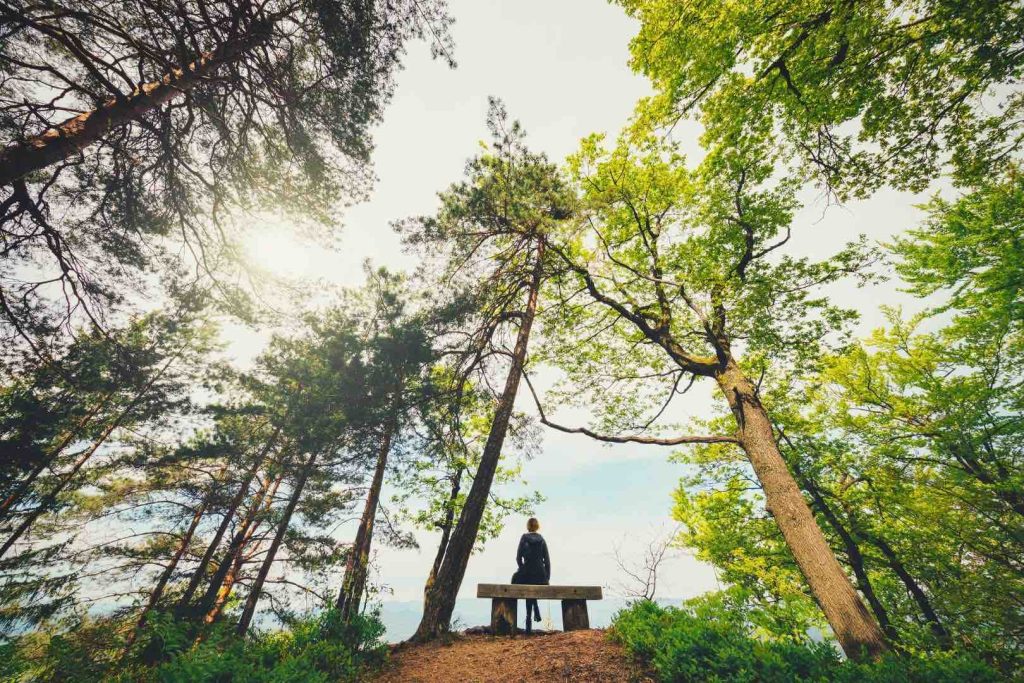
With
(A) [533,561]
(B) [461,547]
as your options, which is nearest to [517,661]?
(B) [461,547]

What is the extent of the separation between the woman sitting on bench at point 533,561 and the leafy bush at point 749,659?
2.14 metres

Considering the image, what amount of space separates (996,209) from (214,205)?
14.1m

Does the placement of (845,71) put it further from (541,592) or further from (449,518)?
(449,518)

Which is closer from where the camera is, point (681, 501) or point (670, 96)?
point (670, 96)

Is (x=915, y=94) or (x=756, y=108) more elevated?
(x=756, y=108)

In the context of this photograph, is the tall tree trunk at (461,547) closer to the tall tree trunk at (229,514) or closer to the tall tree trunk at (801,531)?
the tall tree trunk at (801,531)

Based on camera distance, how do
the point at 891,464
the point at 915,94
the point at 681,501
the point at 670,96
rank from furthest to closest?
the point at 681,501, the point at 891,464, the point at 670,96, the point at 915,94

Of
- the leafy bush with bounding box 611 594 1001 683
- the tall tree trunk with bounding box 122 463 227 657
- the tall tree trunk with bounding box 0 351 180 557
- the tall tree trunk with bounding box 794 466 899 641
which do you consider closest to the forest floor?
the leafy bush with bounding box 611 594 1001 683

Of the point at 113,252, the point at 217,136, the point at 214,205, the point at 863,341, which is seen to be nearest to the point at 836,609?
the point at 863,341

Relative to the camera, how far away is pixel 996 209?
620 cm

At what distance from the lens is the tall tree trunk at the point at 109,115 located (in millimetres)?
4582

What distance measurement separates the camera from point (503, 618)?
5.84m

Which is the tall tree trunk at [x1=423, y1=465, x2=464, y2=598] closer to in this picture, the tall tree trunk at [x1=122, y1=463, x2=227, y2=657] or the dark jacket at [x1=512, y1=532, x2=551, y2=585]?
the dark jacket at [x1=512, y1=532, x2=551, y2=585]

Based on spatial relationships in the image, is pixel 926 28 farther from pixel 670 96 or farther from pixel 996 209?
pixel 996 209
